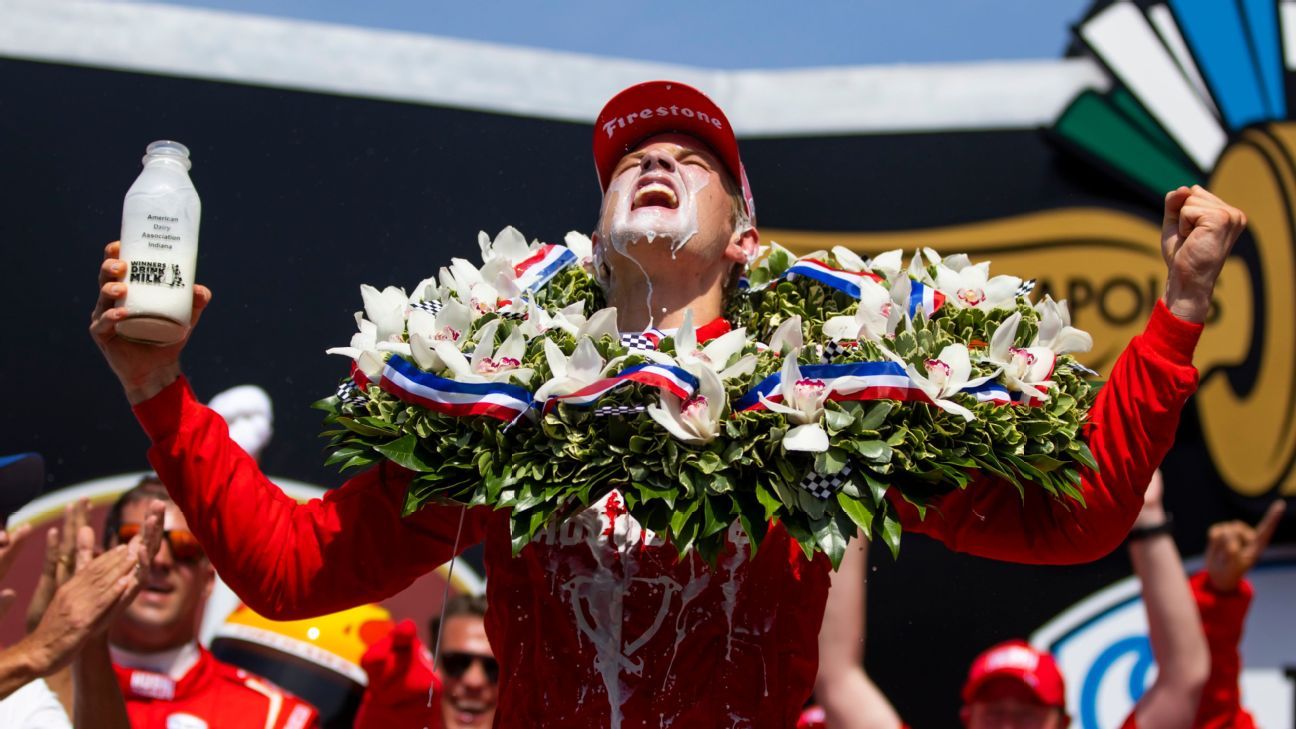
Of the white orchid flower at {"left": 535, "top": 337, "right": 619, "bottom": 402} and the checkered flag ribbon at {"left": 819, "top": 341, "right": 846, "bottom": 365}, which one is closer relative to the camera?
the white orchid flower at {"left": 535, "top": 337, "right": 619, "bottom": 402}

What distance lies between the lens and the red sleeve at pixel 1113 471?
245 cm

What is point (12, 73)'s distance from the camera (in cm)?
555

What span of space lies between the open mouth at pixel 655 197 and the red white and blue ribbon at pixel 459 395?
65 centimetres

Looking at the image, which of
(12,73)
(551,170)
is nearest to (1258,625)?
(551,170)

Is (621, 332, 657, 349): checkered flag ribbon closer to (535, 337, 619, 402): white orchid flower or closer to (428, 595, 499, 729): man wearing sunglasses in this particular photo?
(535, 337, 619, 402): white orchid flower

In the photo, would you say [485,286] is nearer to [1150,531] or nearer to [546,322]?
[546,322]

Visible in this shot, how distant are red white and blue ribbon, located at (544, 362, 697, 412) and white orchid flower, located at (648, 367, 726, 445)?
14 millimetres

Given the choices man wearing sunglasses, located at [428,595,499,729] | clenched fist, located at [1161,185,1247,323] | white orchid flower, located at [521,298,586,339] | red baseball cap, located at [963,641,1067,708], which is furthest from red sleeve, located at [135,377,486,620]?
red baseball cap, located at [963,641,1067,708]

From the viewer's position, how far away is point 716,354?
8.23 ft

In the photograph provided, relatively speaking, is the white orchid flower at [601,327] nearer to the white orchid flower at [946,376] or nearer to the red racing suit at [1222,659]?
→ the white orchid flower at [946,376]

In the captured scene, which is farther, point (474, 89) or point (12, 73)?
point (474, 89)

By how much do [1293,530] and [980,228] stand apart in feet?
6.33

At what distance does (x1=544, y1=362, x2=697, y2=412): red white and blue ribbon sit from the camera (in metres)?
2.37

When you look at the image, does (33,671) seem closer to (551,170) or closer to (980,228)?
(551,170)
